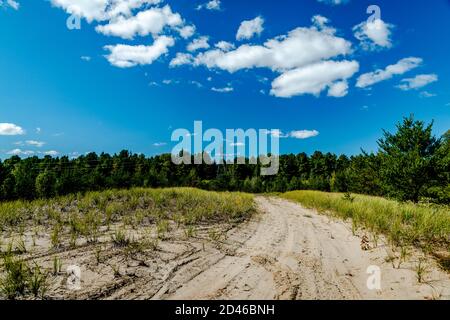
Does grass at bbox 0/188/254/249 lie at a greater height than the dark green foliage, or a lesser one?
lesser

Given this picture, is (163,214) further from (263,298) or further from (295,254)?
(263,298)

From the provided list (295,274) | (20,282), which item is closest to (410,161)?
(295,274)

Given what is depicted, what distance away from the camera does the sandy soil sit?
3.95 m

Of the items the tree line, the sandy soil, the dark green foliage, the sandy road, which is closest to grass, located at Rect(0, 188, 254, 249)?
the sandy soil

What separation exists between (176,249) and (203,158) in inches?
2644

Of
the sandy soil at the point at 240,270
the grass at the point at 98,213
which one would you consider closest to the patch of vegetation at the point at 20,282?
the sandy soil at the point at 240,270

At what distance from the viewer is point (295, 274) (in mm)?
4695

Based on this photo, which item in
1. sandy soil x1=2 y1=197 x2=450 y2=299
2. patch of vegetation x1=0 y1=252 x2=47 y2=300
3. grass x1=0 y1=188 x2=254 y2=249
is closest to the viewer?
patch of vegetation x1=0 y1=252 x2=47 y2=300

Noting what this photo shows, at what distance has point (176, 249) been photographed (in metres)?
5.84

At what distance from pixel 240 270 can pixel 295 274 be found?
90 cm

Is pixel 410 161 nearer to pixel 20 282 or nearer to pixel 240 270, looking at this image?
pixel 240 270

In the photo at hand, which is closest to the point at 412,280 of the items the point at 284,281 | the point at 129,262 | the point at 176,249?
the point at 284,281

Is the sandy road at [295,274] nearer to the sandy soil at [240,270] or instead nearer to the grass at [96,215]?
the sandy soil at [240,270]

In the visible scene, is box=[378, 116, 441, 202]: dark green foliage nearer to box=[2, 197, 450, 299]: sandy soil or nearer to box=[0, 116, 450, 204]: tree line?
box=[0, 116, 450, 204]: tree line
